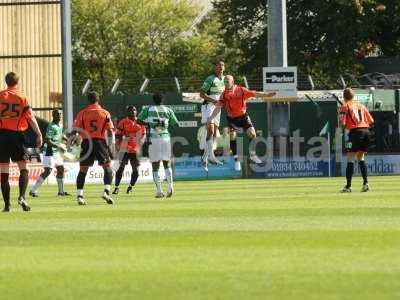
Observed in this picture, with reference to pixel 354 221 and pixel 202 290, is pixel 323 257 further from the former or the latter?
pixel 354 221

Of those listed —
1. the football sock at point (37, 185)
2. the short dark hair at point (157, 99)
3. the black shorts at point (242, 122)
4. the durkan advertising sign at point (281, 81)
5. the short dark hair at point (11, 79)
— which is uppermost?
the durkan advertising sign at point (281, 81)

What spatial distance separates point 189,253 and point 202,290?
264 cm

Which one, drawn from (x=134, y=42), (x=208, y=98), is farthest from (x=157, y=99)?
(x=134, y=42)

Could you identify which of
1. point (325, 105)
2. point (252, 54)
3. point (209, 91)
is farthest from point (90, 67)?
point (209, 91)

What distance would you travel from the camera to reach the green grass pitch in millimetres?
10648

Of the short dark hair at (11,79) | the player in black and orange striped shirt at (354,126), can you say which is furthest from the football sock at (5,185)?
the player in black and orange striped shirt at (354,126)

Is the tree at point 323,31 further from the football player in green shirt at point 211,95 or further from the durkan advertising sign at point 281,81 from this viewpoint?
the football player in green shirt at point 211,95

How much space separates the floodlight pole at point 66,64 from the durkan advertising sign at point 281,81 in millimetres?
6420

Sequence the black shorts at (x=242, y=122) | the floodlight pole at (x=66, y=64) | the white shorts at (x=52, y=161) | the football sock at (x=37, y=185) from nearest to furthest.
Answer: the black shorts at (x=242, y=122)
the football sock at (x=37, y=185)
the white shorts at (x=52, y=161)
the floodlight pole at (x=66, y=64)

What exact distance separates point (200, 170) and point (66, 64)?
579cm

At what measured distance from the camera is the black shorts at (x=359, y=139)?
2605cm

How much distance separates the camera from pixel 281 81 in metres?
41.6

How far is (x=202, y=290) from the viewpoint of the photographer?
10.6 m

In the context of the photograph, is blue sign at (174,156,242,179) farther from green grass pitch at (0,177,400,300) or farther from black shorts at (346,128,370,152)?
green grass pitch at (0,177,400,300)
